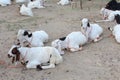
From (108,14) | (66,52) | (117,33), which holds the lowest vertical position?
(66,52)

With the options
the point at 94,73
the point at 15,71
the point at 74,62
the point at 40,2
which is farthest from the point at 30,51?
the point at 40,2

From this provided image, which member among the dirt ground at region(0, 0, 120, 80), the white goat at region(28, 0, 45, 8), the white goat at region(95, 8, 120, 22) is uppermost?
the white goat at region(28, 0, 45, 8)

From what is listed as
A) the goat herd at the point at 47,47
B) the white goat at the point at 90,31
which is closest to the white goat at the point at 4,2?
the goat herd at the point at 47,47

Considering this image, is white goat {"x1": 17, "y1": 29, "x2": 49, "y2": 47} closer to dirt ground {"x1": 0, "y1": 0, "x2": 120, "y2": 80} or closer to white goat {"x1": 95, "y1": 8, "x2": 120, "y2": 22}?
dirt ground {"x1": 0, "y1": 0, "x2": 120, "y2": 80}

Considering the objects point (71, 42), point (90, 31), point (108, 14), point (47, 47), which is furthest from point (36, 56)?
point (108, 14)

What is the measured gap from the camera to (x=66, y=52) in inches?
→ 252

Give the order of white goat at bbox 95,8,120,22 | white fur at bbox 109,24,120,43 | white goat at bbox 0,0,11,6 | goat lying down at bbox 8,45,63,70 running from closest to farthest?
goat lying down at bbox 8,45,63,70
white fur at bbox 109,24,120,43
white goat at bbox 95,8,120,22
white goat at bbox 0,0,11,6

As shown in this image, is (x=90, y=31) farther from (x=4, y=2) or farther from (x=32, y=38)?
(x=4, y=2)

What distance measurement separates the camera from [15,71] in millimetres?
5594

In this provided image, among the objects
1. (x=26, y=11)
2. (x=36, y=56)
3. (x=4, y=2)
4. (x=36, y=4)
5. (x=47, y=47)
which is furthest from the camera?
(x=4, y=2)

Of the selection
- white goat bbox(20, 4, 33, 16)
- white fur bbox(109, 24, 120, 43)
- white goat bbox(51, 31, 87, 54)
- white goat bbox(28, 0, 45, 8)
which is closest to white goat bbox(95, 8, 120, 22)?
white fur bbox(109, 24, 120, 43)

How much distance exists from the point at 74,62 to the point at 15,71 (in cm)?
107

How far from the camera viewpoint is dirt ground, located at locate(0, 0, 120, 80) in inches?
213

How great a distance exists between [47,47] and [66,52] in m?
0.72
